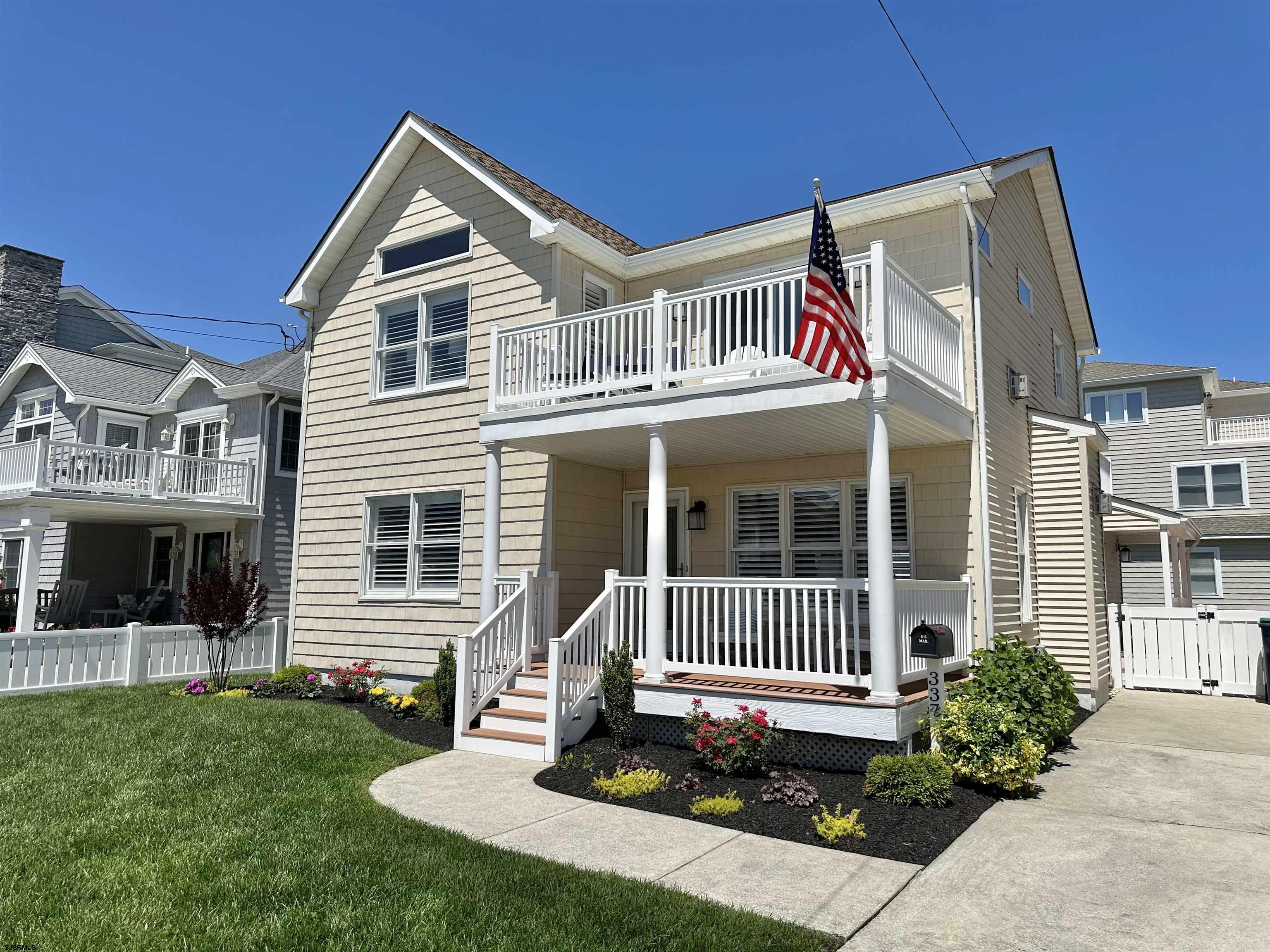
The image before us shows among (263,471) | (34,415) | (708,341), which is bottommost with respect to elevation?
(263,471)

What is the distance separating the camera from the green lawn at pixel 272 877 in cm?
414

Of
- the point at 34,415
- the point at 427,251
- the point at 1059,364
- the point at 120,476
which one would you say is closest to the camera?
the point at 427,251

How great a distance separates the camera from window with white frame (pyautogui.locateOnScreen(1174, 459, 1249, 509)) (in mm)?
24828

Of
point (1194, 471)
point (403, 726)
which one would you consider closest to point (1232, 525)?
point (1194, 471)

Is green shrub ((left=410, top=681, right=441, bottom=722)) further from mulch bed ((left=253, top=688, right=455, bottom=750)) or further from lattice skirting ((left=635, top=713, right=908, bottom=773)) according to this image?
lattice skirting ((left=635, top=713, right=908, bottom=773))

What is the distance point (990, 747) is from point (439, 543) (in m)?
8.48

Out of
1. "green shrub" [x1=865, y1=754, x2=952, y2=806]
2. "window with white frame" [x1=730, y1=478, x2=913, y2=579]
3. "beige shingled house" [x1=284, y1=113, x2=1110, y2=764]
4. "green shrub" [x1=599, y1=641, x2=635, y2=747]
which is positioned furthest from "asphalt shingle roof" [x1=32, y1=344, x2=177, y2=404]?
"green shrub" [x1=865, y1=754, x2=952, y2=806]

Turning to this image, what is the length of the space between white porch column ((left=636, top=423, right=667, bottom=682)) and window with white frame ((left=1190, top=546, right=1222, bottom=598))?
22.2 m

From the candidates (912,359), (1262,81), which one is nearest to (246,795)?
(912,359)

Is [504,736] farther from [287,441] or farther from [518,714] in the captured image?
[287,441]

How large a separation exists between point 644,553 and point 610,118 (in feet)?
31.3

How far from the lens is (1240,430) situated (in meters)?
25.0

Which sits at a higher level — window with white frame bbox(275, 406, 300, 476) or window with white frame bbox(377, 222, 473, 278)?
window with white frame bbox(377, 222, 473, 278)

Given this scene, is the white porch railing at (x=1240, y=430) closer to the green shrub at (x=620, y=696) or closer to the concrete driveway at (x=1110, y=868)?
the concrete driveway at (x=1110, y=868)
